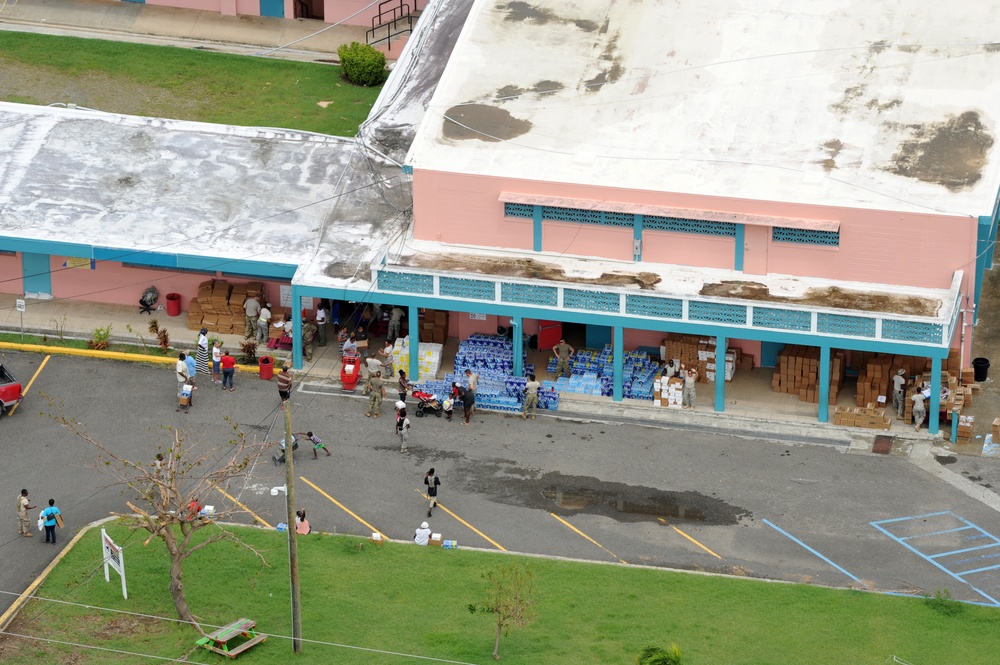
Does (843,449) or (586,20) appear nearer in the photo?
(843,449)

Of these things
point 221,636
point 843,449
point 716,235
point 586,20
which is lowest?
point 221,636

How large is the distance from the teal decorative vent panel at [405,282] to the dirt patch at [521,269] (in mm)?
636

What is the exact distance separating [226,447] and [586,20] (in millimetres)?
18514

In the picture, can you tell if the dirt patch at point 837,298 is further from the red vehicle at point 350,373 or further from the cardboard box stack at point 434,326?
the red vehicle at point 350,373

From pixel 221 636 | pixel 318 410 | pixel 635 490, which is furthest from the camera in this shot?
pixel 318 410

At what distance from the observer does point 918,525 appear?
168 feet

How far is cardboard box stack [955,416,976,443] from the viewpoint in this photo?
55062mm

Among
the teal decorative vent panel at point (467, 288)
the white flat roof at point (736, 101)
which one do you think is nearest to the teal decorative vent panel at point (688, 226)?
the white flat roof at point (736, 101)

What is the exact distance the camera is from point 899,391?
56406mm

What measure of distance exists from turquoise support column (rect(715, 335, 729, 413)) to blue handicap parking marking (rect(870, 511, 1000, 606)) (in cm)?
700

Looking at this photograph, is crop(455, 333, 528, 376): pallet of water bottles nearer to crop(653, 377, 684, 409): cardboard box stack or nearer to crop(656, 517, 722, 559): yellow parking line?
crop(653, 377, 684, 409): cardboard box stack

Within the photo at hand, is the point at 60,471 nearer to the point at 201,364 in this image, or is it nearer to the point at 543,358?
the point at 201,364

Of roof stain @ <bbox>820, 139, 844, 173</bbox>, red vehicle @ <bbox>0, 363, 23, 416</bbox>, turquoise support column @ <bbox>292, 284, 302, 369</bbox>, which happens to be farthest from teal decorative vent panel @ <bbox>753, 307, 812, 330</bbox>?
red vehicle @ <bbox>0, 363, 23, 416</bbox>

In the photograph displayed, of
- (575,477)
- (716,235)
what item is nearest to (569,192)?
(716,235)
